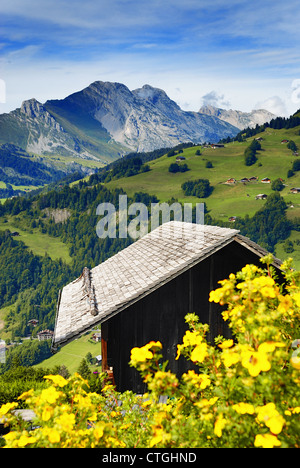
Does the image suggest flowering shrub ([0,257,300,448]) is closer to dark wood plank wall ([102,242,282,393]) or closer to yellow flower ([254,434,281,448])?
yellow flower ([254,434,281,448])

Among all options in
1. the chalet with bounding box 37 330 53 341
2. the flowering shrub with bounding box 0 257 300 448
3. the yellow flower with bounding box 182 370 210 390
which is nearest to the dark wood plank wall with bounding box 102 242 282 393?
the flowering shrub with bounding box 0 257 300 448

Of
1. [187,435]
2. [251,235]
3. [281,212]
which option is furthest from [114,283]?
[281,212]

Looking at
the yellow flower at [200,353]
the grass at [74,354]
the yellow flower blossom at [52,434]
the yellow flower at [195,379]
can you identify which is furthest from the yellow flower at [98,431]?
the grass at [74,354]

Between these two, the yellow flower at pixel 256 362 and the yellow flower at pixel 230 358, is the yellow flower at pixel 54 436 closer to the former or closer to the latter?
the yellow flower at pixel 230 358

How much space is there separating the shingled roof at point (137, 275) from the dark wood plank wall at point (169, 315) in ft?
1.50

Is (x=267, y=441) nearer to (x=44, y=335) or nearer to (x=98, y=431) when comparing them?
(x=98, y=431)

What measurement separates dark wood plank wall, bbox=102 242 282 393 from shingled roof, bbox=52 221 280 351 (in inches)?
18.0

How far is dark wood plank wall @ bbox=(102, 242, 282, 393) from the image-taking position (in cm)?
1005

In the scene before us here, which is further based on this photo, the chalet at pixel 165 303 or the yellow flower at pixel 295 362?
the chalet at pixel 165 303

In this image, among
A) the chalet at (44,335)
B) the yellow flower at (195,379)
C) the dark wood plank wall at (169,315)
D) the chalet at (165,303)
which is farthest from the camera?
the chalet at (44,335)

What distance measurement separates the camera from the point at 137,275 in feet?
36.9

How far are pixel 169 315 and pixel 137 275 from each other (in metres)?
1.68

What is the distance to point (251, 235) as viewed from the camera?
529 ft

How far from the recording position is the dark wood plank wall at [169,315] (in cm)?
1005
